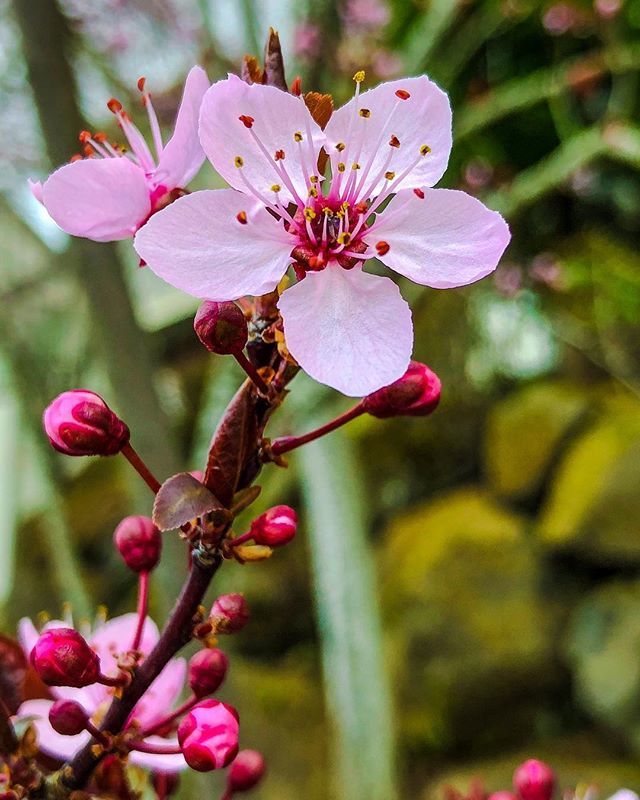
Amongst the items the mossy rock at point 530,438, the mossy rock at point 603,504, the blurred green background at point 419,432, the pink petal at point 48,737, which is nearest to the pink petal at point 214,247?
the pink petal at point 48,737

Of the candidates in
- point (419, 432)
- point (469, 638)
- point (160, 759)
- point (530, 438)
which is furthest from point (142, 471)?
point (419, 432)

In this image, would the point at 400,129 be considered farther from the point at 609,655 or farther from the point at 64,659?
the point at 609,655

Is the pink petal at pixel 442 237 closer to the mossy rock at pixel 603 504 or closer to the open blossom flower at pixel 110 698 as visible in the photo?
the open blossom flower at pixel 110 698

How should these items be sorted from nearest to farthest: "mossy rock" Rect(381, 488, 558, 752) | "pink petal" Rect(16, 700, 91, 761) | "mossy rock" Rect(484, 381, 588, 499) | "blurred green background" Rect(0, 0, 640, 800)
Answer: "pink petal" Rect(16, 700, 91, 761), "blurred green background" Rect(0, 0, 640, 800), "mossy rock" Rect(381, 488, 558, 752), "mossy rock" Rect(484, 381, 588, 499)

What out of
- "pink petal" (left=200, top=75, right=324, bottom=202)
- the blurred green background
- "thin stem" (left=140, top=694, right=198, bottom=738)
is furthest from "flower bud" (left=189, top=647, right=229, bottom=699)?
the blurred green background

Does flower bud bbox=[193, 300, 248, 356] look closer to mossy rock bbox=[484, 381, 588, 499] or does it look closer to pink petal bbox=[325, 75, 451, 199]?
pink petal bbox=[325, 75, 451, 199]

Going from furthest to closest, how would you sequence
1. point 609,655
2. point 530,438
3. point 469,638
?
1. point 530,438
2. point 469,638
3. point 609,655
